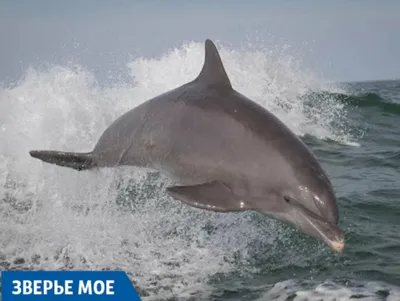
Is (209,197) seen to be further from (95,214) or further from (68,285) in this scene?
(95,214)

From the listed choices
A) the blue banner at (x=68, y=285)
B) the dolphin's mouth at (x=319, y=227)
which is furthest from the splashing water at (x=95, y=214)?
the dolphin's mouth at (x=319, y=227)

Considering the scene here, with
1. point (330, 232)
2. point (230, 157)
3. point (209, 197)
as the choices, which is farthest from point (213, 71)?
point (330, 232)

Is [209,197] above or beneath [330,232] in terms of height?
above

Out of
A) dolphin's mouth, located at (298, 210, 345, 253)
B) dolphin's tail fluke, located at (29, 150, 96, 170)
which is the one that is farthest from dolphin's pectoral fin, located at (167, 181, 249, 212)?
dolphin's tail fluke, located at (29, 150, 96, 170)

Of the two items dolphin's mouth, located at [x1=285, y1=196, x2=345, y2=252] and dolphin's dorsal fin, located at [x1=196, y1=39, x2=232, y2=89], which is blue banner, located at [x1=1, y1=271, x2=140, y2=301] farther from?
dolphin's dorsal fin, located at [x1=196, y1=39, x2=232, y2=89]

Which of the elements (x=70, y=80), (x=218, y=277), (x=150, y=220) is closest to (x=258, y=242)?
(x=218, y=277)

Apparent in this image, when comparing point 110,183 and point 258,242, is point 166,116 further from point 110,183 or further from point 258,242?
point 110,183

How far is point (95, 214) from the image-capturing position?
9.34 m

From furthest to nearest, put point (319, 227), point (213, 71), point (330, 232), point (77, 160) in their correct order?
1. point (77, 160)
2. point (213, 71)
3. point (319, 227)
4. point (330, 232)

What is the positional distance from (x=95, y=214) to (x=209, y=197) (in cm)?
424

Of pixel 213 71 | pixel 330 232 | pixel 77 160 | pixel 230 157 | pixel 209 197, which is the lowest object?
pixel 330 232

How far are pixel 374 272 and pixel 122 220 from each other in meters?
4.40

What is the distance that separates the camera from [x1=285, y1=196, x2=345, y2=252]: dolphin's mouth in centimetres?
516

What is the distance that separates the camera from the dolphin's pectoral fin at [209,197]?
5551mm
